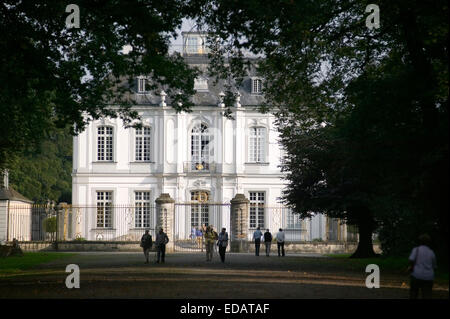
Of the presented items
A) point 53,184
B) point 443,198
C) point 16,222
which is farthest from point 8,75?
point 53,184

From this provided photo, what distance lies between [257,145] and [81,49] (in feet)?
96.3

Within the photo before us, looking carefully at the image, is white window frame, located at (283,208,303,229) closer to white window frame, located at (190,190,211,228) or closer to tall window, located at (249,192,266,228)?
tall window, located at (249,192,266,228)

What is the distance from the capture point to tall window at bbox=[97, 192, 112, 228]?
46156 mm

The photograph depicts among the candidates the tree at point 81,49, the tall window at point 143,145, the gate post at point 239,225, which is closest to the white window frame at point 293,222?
the tall window at point 143,145

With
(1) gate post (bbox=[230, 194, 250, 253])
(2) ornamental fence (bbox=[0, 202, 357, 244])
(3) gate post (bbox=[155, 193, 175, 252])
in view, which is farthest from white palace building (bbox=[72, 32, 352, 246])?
(3) gate post (bbox=[155, 193, 175, 252])

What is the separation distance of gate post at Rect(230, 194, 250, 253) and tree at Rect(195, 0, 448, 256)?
13.9 metres

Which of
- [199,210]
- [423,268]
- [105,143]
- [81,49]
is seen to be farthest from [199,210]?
[423,268]

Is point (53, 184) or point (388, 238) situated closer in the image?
point (388, 238)

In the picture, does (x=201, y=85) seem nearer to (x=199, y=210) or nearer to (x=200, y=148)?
(x=200, y=148)

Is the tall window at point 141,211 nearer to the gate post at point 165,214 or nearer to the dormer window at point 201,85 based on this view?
the dormer window at point 201,85

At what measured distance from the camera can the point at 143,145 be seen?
47.7 meters
